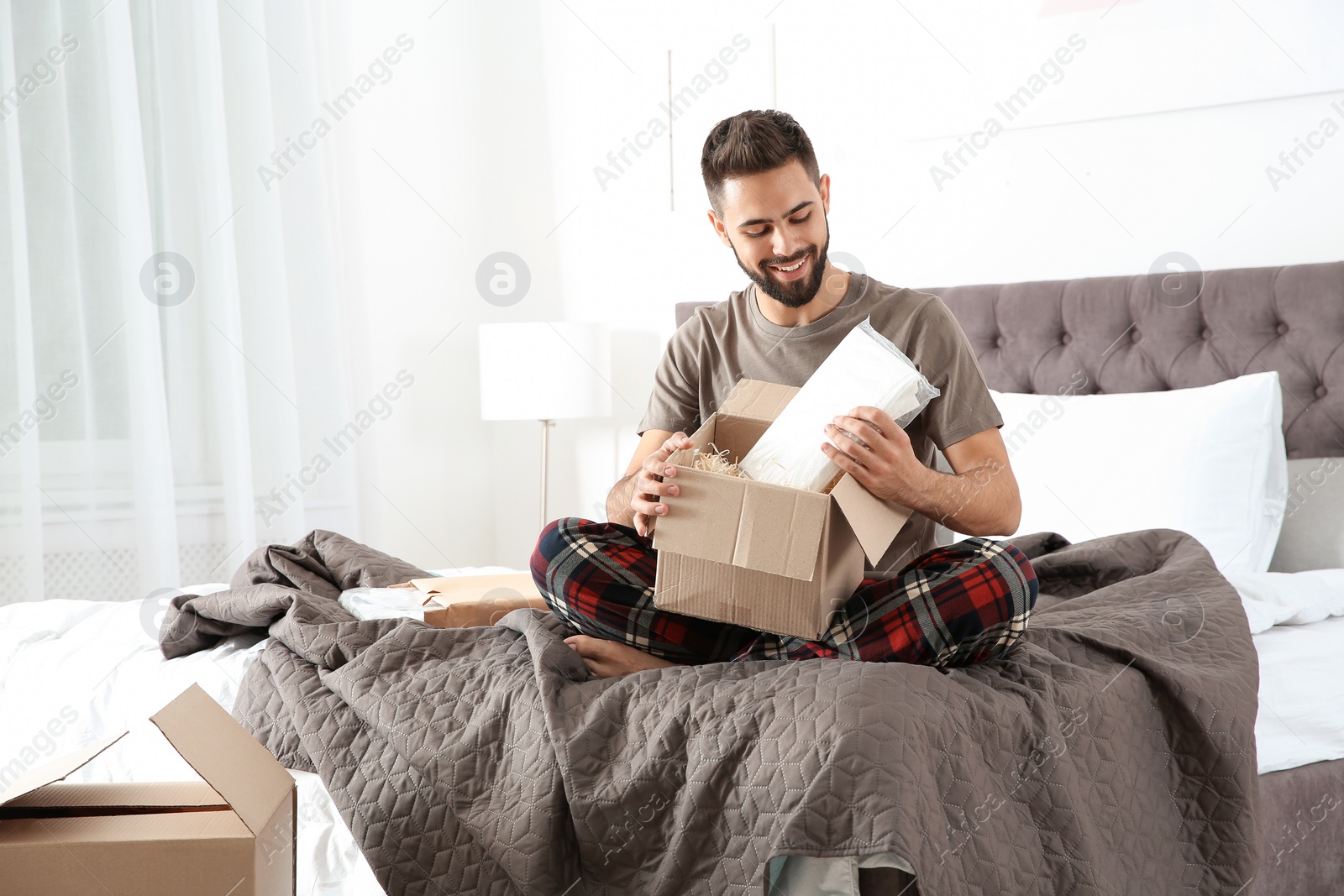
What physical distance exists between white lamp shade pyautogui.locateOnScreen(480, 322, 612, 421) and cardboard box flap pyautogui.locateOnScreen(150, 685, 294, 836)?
2.22 m

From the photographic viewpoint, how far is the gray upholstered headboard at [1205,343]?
2018 millimetres

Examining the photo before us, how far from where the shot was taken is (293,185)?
10.7 ft

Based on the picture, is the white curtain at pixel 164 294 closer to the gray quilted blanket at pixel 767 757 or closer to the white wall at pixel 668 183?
the white wall at pixel 668 183

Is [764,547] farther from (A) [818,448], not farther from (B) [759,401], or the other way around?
(B) [759,401]

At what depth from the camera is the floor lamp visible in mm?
3131

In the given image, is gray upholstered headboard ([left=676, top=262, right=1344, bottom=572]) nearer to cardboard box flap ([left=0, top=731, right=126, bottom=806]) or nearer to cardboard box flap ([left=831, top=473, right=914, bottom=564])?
cardboard box flap ([left=831, top=473, right=914, bottom=564])

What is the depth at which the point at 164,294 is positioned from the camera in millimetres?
2965

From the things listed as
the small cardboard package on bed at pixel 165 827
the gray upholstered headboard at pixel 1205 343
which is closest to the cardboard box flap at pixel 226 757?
the small cardboard package on bed at pixel 165 827

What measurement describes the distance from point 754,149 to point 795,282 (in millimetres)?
197

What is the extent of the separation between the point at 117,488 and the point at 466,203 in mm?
1475

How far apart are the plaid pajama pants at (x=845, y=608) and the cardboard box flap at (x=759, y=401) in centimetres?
23

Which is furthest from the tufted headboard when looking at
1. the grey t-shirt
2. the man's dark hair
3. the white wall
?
the man's dark hair

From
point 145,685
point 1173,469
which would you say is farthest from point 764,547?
point 1173,469

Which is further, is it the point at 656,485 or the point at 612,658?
the point at 612,658
